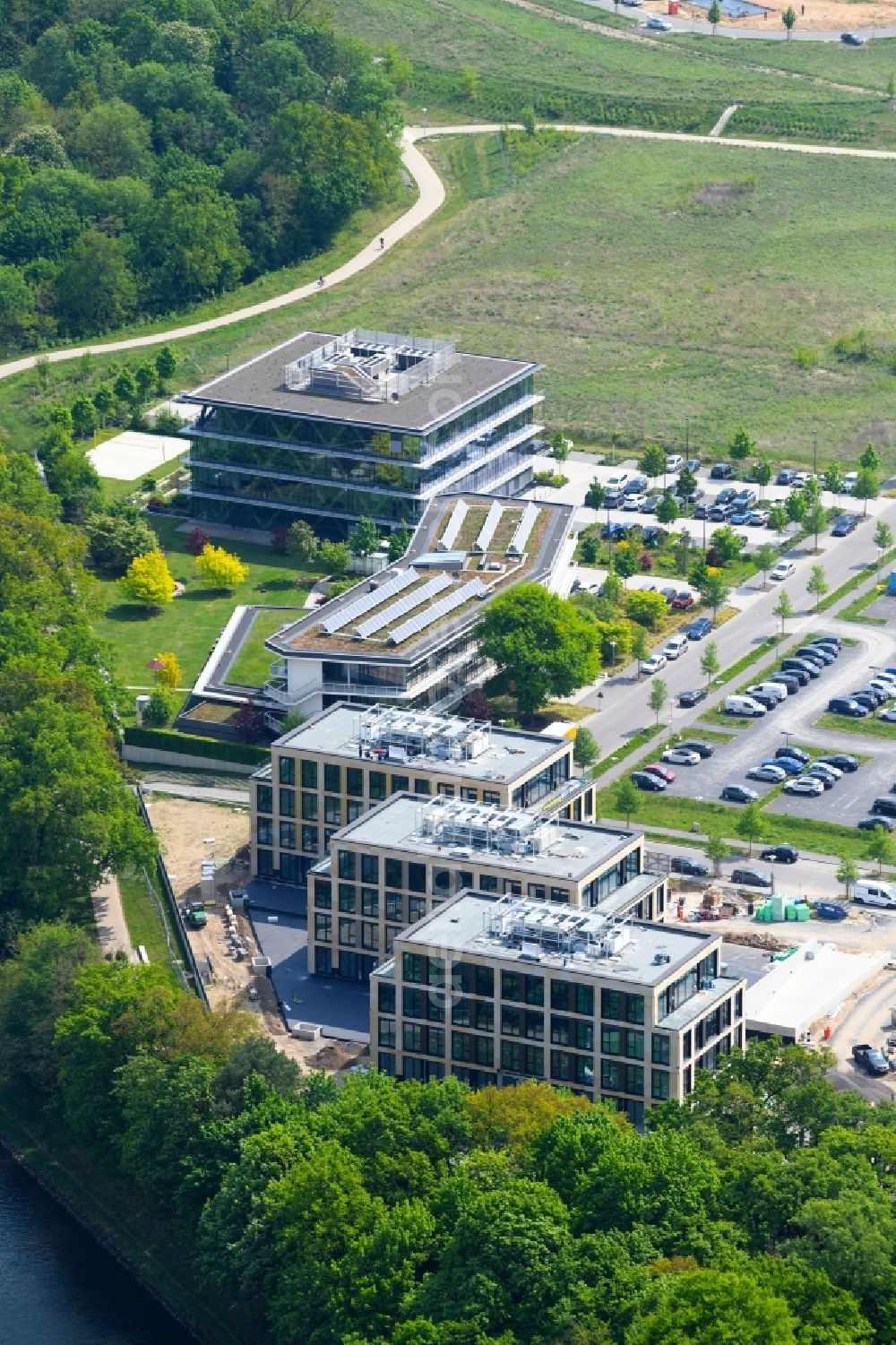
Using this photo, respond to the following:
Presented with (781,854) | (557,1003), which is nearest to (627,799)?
(781,854)

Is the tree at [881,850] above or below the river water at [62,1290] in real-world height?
above

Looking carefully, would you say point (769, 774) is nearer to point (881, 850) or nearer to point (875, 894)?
point (881, 850)

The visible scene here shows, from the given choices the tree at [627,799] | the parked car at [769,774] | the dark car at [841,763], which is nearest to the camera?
the tree at [627,799]

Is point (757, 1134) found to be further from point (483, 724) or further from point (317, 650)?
point (317, 650)

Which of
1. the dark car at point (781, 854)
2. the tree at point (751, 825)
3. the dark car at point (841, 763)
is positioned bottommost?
the dark car at point (841, 763)

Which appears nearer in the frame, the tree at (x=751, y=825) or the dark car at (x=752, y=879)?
the dark car at (x=752, y=879)

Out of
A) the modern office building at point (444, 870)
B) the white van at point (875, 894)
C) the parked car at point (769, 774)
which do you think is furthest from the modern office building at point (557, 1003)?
the parked car at point (769, 774)

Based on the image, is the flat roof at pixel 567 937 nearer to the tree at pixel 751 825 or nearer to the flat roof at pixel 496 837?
the flat roof at pixel 496 837
